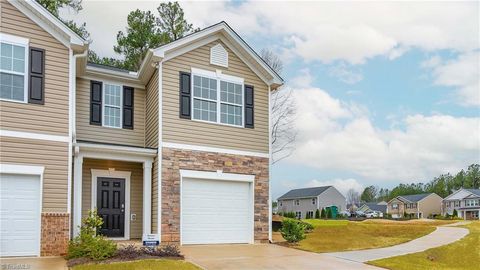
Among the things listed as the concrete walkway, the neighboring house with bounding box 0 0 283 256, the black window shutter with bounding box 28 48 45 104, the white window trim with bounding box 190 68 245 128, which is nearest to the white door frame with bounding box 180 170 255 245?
the neighboring house with bounding box 0 0 283 256

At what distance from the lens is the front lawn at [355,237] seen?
16562mm

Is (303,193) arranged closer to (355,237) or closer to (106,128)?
(355,237)

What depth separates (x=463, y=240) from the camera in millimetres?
18578

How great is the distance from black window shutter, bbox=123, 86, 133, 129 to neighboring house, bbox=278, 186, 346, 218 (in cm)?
5460

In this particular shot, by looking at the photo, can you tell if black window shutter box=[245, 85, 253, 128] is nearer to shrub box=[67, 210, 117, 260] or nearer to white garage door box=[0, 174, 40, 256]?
shrub box=[67, 210, 117, 260]

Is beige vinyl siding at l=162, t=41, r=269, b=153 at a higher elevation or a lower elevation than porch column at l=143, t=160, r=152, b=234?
higher

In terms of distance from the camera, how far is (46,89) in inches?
528

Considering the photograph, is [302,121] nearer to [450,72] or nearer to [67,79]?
[450,72]

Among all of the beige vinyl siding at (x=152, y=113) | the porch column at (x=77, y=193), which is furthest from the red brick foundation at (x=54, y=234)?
the beige vinyl siding at (x=152, y=113)

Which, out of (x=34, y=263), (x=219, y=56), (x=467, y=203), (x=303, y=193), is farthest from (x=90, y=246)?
(x=467, y=203)

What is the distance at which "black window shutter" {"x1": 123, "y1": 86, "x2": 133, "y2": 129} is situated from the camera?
1694 centimetres

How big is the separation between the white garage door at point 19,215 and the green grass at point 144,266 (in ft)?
8.41

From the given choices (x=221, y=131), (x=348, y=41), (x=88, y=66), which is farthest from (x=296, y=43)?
(x=88, y=66)

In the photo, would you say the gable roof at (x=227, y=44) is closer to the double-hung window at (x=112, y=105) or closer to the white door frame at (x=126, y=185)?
the double-hung window at (x=112, y=105)
